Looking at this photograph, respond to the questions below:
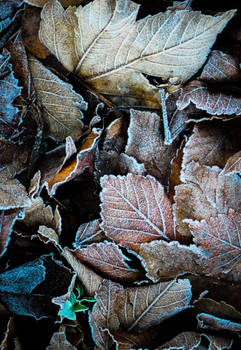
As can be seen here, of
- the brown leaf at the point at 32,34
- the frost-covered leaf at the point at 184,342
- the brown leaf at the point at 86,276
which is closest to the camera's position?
the frost-covered leaf at the point at 184,342

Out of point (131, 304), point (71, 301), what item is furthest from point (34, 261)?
point (131, 304)

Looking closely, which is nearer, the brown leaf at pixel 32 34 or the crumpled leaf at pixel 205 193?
the crumpled leaf at pixel 205 193

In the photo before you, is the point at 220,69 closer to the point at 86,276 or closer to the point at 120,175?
the point at 120,175

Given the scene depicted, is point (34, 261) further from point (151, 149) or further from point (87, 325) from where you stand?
point (151, 149)

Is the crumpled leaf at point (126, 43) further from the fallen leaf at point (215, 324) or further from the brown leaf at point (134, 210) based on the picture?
the fallen leaf at point (215, 324)

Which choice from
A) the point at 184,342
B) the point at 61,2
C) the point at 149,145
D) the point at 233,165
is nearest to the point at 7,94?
the point at 61,2

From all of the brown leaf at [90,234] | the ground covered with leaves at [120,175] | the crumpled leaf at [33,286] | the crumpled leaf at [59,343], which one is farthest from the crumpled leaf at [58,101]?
the crumpled leaf at [59,343]

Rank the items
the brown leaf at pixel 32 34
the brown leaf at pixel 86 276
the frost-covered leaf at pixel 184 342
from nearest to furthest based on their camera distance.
Answer: the frost-covered leaf at pixel 184 342 < the brown leaf at pixel 86 276 < the brown leaf at pixel 32 34
